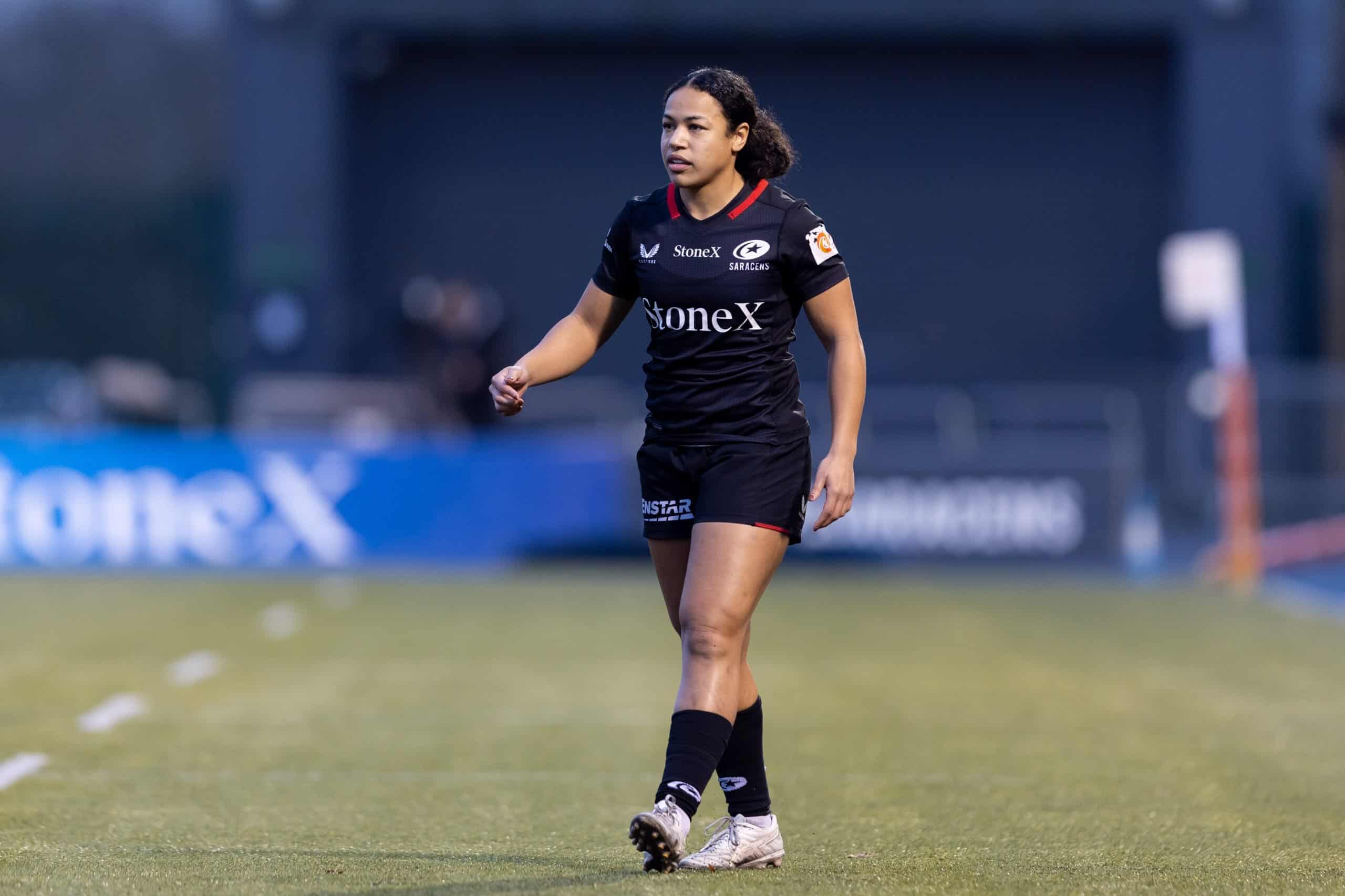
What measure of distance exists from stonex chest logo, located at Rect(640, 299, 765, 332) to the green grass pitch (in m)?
1.43

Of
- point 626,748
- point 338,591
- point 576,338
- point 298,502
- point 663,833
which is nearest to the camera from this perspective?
point 663,833

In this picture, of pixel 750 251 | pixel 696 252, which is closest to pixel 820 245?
pixel 750 251

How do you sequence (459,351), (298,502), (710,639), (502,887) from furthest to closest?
(459,351), (298,502), (710,639), (502,887)

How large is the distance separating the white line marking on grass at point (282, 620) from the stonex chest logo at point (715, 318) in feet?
24.8

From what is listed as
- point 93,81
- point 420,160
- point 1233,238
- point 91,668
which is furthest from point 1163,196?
point 91,668

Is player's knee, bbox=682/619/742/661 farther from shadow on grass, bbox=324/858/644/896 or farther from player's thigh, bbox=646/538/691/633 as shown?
shadow on grass, bbox=324/858/644/896

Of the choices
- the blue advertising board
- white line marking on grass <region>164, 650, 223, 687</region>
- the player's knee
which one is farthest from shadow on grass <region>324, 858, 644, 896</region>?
the blue advertising board

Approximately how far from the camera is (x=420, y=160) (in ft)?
88.2

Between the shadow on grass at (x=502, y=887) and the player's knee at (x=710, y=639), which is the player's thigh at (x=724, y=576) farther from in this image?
the shadow on grass at (x=502, y=887)

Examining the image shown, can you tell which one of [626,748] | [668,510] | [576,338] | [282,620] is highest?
[576,338]

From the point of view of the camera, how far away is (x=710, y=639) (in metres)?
5.48

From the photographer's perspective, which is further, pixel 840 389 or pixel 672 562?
pixel 672 562

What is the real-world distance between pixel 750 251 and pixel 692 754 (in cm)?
132

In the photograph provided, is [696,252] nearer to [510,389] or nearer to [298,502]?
[510,389]
